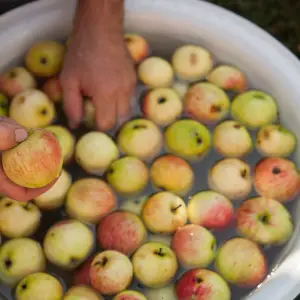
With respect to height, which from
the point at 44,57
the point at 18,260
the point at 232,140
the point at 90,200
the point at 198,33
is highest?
the point at 198,33

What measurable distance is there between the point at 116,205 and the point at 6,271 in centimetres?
27

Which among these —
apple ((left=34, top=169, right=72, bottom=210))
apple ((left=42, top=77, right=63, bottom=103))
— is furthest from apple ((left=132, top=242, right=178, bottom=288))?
apple ((left=42, top=77, right=63, bottom=103))

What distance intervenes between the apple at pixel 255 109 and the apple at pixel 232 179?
0.41 ft

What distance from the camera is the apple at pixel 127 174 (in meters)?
1.26

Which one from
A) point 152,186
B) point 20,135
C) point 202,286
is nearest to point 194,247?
point 202,286

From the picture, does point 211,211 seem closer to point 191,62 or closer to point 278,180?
point 278,180

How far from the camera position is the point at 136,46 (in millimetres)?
1472

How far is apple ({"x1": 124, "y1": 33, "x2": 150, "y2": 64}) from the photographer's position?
1471 mm

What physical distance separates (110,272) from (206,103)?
48 centimetres

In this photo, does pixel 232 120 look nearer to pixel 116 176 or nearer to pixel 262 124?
pixel 262 124

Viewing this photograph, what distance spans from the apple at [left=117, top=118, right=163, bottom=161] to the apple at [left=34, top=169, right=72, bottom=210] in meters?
0.15

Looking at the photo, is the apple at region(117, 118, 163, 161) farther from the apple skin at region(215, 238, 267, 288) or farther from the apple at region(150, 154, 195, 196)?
the apple skin at region(215, 238, 267, 288)

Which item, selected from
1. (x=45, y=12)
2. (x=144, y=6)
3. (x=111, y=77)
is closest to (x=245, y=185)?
(x=111, y=77)

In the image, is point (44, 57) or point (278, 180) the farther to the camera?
point (44, 57)
